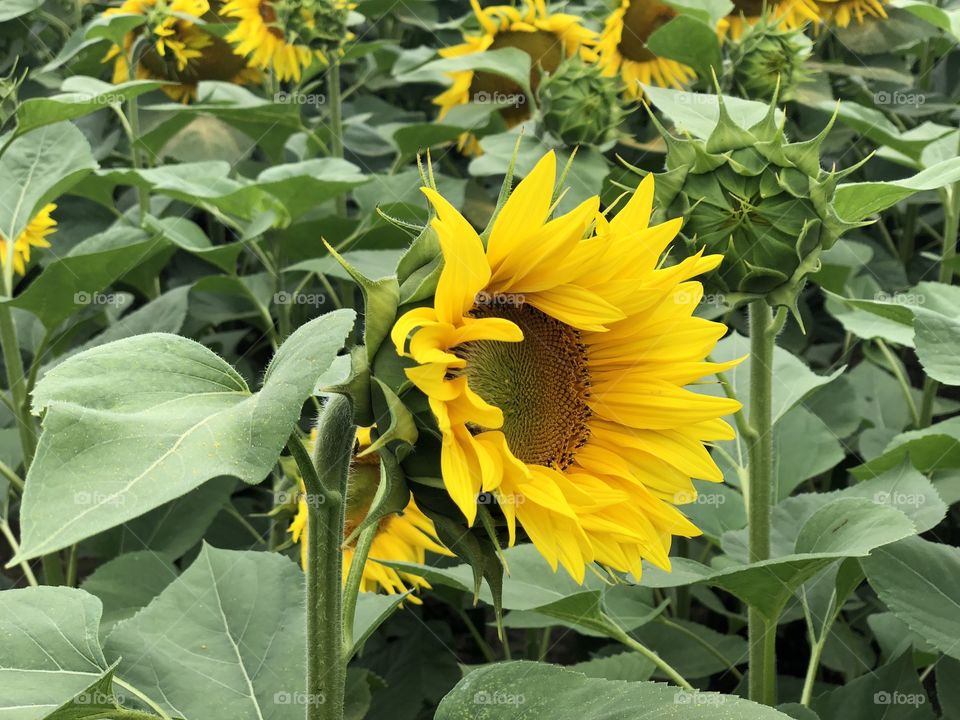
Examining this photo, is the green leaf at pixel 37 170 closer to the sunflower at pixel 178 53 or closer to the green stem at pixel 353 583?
the sunflower at pixel 178 53


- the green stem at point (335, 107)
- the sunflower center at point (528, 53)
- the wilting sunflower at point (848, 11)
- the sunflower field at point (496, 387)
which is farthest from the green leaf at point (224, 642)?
the wilting sunflower at point (848, 11)

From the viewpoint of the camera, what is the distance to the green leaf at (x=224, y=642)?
886 millimetres

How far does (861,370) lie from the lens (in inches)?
71.7

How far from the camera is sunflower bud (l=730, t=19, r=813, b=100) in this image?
161cm

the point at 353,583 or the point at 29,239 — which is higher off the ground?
the point at 353,583

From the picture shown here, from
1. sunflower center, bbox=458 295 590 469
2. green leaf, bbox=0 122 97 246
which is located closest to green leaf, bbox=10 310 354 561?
sunflower center, bbox=458 295 590 469

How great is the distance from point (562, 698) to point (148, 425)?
0.37 meters

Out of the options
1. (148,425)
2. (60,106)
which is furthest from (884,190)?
Result: (60,106)

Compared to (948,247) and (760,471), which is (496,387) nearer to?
(760,471)

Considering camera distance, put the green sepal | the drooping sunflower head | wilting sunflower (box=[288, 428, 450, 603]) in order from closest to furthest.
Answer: the green sepal → wilting sunflower (box=[288, 428, 450, 603]) → the drooping sunflower head

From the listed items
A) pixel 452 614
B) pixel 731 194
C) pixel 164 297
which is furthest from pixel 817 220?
pixel 452 614

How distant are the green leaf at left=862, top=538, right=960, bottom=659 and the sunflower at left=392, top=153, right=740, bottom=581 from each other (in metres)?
0.35

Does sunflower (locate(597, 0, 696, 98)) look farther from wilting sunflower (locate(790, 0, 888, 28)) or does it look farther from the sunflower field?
wilting sunflower (locate(790, 0, 888, 28))

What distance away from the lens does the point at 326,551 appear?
70 cm
